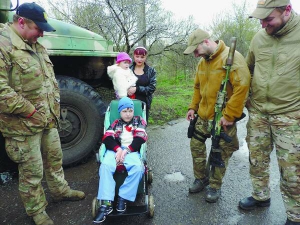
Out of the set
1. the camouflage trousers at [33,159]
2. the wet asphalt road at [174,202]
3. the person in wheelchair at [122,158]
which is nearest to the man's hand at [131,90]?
the person in wheelchair at [122,158]

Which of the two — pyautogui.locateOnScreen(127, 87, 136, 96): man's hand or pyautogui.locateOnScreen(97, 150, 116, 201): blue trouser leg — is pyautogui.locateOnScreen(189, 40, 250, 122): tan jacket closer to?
pyautogui.locateOnScreen(127, 87, 136, 96): man's hand

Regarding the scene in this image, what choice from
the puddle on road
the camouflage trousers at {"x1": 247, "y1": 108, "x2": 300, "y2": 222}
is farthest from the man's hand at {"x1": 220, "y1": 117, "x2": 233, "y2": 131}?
the puddle on road

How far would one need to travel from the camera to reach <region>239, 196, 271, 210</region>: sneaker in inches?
110

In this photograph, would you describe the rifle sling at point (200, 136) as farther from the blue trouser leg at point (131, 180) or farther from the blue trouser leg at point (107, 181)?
the blue trouser leg at point (107, 181)

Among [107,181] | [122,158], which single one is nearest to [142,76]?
[122,158]

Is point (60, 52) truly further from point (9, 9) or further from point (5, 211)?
point (5, 211)

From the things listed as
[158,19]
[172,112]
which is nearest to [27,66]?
[172,112]

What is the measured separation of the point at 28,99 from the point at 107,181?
1.09 m

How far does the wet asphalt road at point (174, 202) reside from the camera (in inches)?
104

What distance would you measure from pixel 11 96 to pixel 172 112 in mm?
5029

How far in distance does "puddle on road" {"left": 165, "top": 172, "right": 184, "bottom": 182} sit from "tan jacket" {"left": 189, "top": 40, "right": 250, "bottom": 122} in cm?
104

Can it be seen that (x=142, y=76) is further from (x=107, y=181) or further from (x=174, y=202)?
(x=174, y=202)

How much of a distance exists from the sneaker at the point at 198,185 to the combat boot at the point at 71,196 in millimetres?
1345

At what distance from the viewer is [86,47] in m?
3.98
